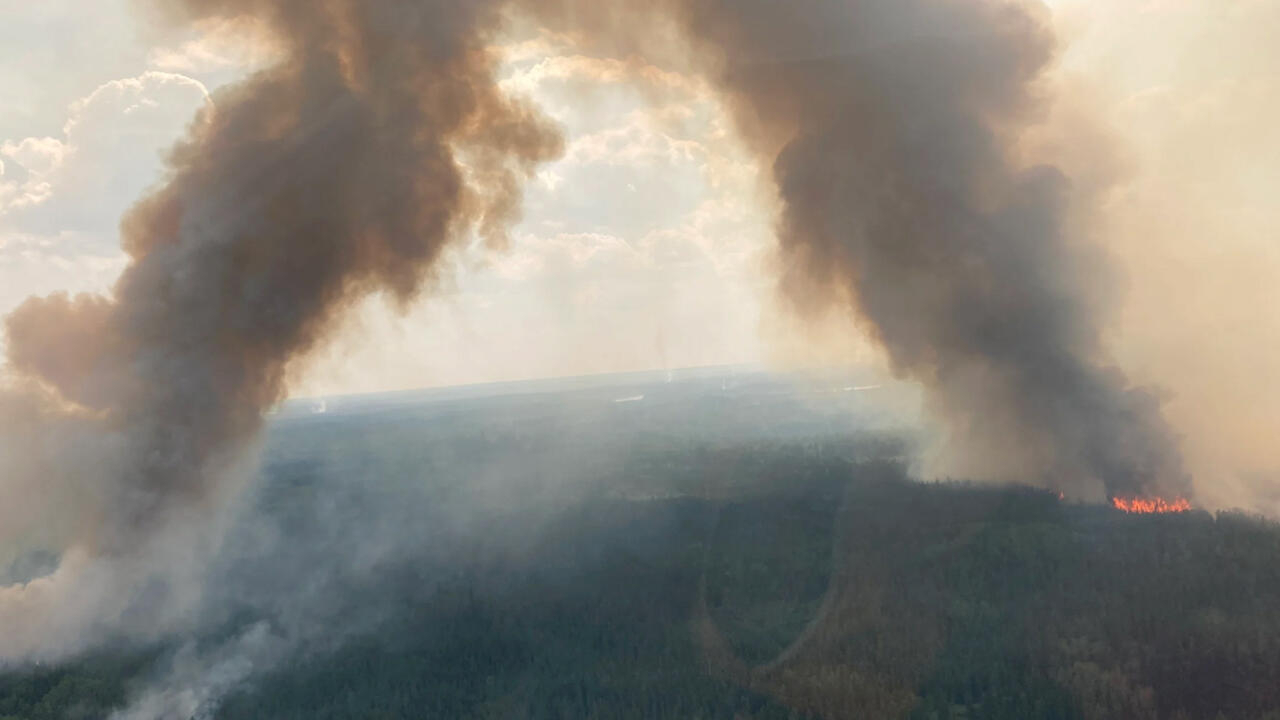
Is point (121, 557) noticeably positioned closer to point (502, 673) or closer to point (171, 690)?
point (171, 690)

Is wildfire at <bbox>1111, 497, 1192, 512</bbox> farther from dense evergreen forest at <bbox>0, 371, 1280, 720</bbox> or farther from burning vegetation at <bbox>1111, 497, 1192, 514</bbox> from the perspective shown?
dense evergreen forest at <bbox>0, 371, 1280, 720</bbox>

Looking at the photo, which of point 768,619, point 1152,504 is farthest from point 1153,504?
point 768,619

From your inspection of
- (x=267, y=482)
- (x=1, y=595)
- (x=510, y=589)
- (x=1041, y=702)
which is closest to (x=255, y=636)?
(x=1, y=595)

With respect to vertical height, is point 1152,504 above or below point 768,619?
above

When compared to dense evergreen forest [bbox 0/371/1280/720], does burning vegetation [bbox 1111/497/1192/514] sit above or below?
above

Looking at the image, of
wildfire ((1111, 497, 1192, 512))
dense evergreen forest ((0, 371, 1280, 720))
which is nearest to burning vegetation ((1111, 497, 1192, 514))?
wildfire ((1111, 497, 1192, 512))

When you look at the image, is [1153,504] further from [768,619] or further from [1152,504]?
[768,619]

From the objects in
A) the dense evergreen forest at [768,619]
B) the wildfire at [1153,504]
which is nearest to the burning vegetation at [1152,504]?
the wildfire at [1153,504]
